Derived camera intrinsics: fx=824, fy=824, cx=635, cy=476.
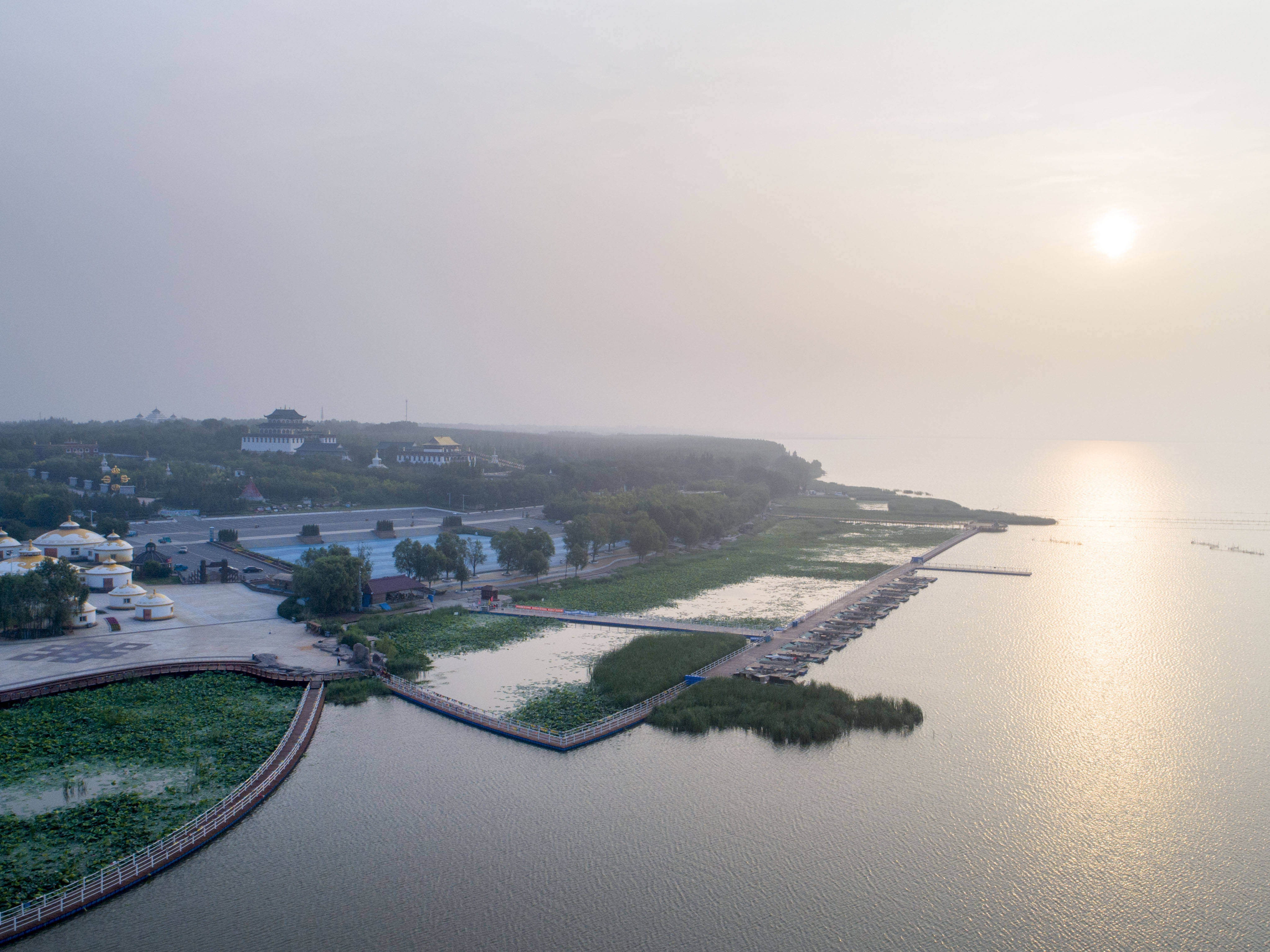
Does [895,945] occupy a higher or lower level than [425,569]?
lower

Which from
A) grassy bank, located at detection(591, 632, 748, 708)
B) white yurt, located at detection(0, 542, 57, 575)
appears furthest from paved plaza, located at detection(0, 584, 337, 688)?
grassy bank, located at detection(591, 632, 748, 708)

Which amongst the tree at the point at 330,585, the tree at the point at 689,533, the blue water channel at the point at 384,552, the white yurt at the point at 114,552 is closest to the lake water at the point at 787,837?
the tree at the point at 330,585

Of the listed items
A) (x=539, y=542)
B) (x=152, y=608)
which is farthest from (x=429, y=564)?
(x=152, y=608)

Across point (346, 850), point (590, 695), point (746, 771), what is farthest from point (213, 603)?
point (746, 771)

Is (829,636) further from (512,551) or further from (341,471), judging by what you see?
(341,471)

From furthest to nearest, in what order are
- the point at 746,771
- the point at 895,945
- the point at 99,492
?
the point at 99,492, the point at 746,771, the point at 895,945

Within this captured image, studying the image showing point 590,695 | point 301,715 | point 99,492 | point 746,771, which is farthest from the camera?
point 99,492

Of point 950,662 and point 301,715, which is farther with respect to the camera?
point 950,662

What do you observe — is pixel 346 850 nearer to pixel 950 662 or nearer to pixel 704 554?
pixel 950 662
